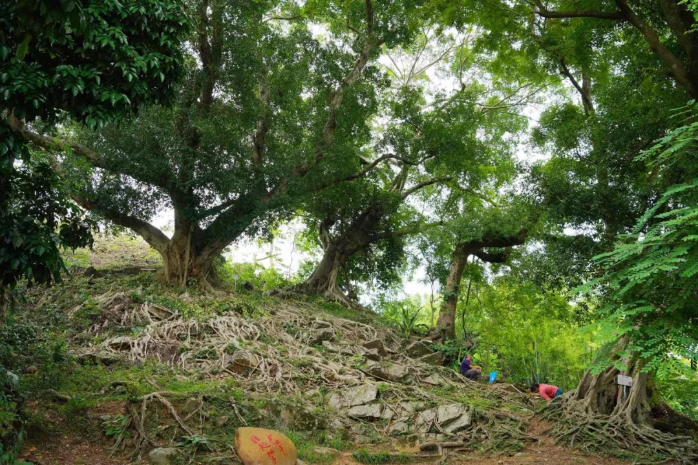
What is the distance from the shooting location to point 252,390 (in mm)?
7973

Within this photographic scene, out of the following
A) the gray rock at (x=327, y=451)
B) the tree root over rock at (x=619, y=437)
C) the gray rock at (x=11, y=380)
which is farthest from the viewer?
the tree root over rock at (x=619, y=437)

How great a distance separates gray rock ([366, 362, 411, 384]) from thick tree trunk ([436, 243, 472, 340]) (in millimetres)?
4086

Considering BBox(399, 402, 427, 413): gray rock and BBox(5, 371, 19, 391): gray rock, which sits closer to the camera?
BBox(5, 371, 19, 391): gray rock

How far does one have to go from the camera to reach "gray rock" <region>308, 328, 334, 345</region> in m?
10.8

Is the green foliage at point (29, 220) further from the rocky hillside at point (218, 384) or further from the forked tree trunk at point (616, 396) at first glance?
the forked tree trunk at point (616, 396)

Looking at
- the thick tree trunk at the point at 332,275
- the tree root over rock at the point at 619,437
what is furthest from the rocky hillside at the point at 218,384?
A: the thick tree trunk at the point at 332,275

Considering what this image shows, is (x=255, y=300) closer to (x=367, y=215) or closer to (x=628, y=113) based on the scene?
(x=367, y=215)

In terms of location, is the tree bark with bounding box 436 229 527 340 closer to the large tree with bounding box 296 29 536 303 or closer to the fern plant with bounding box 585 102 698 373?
the large tree with bounding box 296 29 536 303

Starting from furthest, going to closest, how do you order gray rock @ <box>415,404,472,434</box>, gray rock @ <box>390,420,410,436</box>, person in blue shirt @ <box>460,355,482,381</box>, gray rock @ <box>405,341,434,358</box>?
gray rock @ <box>405,341,434,358</box> → person in blue shirt @ <box>460,355,482,381</box> → gray rock @ <box>415,404,472,434</box> → gray rock @ <box>390,420,410,436</box>

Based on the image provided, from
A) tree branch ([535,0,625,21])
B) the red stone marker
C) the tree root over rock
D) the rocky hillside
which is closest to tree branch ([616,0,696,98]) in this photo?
tree branch ([535,0,625,21])

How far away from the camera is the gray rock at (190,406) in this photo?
21.3ft

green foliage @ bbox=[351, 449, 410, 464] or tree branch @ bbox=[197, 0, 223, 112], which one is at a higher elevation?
tree branch @ bbox=[197, 0, 223, 112]

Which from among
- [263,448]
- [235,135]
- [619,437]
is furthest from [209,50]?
[619,437]

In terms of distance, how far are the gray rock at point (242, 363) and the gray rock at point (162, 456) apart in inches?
119
